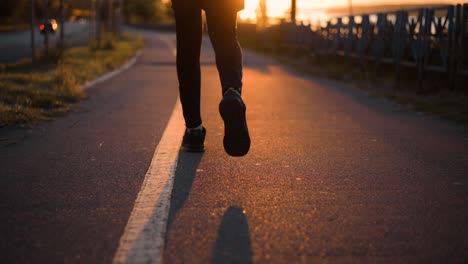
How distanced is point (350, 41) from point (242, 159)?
11.9 meters

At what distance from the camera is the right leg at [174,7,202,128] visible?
3771 millimetres

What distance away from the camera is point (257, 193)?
10.0 feet

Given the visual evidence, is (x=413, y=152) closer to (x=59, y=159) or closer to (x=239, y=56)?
(x=239, y=56)

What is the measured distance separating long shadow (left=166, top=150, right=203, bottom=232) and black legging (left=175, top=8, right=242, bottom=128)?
49 centimetres

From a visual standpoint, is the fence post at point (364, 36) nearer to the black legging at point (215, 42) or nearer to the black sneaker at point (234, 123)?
the black legging at point (215, 42)

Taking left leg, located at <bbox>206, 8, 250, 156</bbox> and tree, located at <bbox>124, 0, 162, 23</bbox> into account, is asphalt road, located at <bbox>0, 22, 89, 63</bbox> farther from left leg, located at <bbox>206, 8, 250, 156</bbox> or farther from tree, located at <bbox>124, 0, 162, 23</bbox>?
tree, located at <bbox>124, 0, 162, 23</bbox>

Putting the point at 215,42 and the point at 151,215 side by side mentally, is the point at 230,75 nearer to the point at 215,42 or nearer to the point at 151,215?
the point at 215,42

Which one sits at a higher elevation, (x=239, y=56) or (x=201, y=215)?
(x=239, y=56)

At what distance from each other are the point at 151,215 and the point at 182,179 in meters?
0.68

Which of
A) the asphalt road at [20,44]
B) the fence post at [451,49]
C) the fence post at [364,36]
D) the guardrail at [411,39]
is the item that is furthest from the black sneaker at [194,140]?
the asphalt road at [20,44]

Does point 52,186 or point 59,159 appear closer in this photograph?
point 52,186

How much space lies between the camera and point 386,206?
9.41 feet

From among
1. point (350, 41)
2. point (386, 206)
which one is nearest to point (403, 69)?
point (350, 41)

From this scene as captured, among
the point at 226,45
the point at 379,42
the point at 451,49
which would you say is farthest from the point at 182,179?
the point at 379,42
